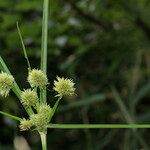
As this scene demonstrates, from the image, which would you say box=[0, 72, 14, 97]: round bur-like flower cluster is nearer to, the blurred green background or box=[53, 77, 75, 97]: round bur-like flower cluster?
box=[53, 77, 75, 97]: round bur-like flower cluster

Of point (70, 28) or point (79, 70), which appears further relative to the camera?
point (79, 70)

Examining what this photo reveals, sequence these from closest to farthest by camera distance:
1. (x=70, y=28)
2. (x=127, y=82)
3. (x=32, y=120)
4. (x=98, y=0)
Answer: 1. (x=32, y=120)
2. (x=98, y=0)
3. (x=70, y=28)
4. (x=127, y=82)

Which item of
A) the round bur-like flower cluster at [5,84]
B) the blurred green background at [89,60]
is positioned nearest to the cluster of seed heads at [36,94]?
the round bur-like flower cluster at [5,84]

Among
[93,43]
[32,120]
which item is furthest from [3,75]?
Result: [93,43]

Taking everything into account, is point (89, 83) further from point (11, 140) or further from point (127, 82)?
point (11, 140)

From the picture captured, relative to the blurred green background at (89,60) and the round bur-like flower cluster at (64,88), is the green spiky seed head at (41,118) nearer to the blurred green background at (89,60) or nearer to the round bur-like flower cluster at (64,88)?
the round bur-like flower cluster at (64,88)

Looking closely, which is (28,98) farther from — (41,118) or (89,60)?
(89,60)
